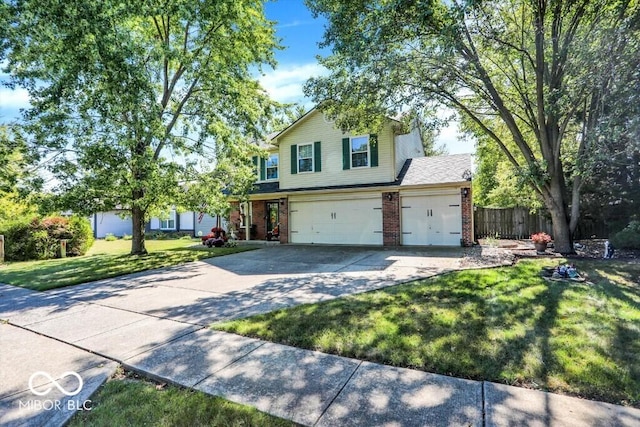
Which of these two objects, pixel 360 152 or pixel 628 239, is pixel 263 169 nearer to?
pixel 360 152

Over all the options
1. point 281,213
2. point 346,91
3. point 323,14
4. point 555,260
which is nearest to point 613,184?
point 555,260

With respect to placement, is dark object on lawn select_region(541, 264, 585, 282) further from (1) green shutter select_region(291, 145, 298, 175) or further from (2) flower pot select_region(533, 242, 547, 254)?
(1) green shutter select_region(291, 145, 298, 175)

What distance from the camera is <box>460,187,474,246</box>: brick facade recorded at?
12.6 metres

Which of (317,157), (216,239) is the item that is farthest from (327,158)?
(216,239)

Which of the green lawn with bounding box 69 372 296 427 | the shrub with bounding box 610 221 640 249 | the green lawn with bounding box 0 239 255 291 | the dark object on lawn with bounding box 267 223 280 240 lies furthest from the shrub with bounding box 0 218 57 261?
the shrub with bounding box 610 221 640 249

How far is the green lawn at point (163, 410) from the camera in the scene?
2607 millimetres

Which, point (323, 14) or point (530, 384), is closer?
point (530, 384)

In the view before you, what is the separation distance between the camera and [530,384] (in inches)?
120

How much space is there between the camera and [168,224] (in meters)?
26.8

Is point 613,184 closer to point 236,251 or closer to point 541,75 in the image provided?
point 541,75

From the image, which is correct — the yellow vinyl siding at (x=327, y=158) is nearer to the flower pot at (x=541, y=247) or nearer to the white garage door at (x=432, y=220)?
the white garage door at (x=432, y=220)

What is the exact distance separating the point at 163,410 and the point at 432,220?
12096 mm

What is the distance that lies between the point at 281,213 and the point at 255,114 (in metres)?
4.80

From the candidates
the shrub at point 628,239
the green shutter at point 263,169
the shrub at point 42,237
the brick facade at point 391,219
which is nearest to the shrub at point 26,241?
the shrub at point 42,237
